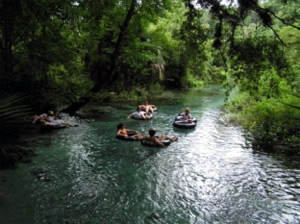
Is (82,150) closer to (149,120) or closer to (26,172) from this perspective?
(26,172)

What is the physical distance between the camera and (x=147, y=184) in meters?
8.19

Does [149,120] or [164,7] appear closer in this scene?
[164,7]

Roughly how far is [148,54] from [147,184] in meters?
12.5

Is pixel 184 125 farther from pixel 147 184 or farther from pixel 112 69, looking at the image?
pixel 147 184

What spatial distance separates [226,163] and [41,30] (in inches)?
417

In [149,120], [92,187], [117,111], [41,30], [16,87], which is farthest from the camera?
[117,111]

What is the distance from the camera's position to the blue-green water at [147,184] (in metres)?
6.49

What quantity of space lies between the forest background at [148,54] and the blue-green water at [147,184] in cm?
165

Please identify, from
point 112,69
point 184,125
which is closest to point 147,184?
point 184,125

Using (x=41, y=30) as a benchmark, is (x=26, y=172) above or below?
below

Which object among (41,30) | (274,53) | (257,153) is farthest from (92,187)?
(41,30)

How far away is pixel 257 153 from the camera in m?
11.3

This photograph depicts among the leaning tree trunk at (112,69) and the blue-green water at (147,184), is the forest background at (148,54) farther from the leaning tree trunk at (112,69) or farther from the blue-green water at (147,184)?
the blue-green water at (147,184)

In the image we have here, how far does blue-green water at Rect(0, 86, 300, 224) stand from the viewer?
6488 millimetres
